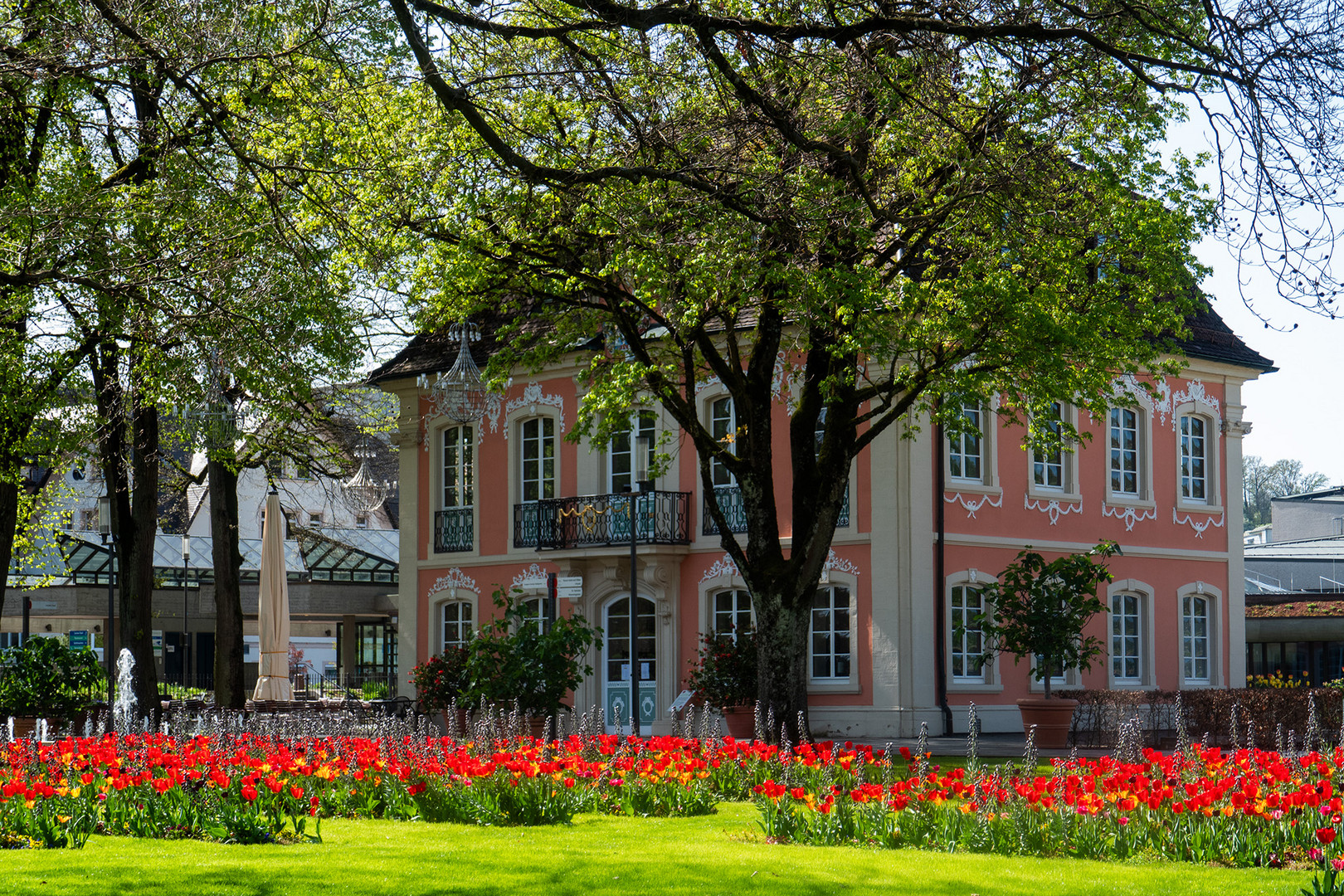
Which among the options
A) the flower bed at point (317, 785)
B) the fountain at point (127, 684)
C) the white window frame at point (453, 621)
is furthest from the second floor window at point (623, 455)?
the flower bed at point (317, 785)

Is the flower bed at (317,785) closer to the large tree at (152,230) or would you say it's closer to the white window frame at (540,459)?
the large tree at (152,230)

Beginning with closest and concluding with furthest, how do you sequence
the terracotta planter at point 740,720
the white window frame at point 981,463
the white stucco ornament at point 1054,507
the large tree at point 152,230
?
the large tree at point 152,230 → the terracotta planter at point 740,720 → the white window frame at point 981,463 → the white stucco ornament at point 1054,507

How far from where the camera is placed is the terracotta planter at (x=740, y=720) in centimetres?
2158

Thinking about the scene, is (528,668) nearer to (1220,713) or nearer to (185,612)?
(1220,713)

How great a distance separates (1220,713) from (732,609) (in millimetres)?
9353

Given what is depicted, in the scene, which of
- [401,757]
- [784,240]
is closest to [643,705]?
[784,240]

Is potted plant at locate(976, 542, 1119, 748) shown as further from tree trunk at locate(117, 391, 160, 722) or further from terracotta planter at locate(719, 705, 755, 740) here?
tree trunk at locate(117, 391, 160, 722)

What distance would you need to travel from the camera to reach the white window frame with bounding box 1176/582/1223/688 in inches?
1066

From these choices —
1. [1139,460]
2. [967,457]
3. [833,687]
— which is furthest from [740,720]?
[1139,460]

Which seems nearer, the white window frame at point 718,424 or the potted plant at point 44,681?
the potted plant at point 44,681

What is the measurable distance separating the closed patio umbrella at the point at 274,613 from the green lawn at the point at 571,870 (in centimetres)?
1465

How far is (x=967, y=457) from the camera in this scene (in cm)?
2469

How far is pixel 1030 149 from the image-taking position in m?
14.2

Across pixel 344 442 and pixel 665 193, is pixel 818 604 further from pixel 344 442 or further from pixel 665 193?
pixel 665 193
